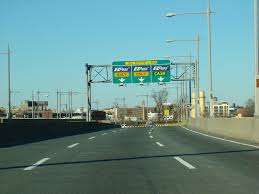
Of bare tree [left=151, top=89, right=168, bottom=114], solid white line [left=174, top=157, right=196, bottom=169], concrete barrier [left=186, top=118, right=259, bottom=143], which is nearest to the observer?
solid white line [left=174, top=157, right=196, bottom=169]

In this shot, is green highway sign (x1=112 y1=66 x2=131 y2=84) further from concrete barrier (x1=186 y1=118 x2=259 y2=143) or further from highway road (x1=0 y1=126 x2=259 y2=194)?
highway road (x1=0 y1=126 x2=259 y2=194)

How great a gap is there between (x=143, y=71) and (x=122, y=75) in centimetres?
230

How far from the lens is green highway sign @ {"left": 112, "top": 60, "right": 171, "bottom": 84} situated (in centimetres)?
5478

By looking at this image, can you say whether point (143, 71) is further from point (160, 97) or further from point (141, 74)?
point (160, 97)

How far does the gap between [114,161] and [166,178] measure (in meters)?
4.11

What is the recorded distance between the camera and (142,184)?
10.2 meters

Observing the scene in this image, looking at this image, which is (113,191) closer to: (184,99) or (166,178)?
(166,178)

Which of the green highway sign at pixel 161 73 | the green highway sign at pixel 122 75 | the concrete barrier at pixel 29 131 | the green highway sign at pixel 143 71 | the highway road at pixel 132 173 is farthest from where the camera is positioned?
the green highway sign at pixel 122 75

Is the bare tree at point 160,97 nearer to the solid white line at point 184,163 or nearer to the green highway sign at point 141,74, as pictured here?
the green highway sign at point 141,74

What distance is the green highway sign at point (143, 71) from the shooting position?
5478 cm

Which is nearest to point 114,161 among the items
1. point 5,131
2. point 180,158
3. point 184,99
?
point 180,158

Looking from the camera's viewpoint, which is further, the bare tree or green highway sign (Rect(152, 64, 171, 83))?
the bare tree

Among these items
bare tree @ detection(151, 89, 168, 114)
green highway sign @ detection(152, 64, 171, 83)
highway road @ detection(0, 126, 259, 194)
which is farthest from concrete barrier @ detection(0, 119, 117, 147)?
bare tree @ detection(151, 89, 168, 114)

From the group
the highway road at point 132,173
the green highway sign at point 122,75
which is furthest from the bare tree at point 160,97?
the highway road at point 132,173
